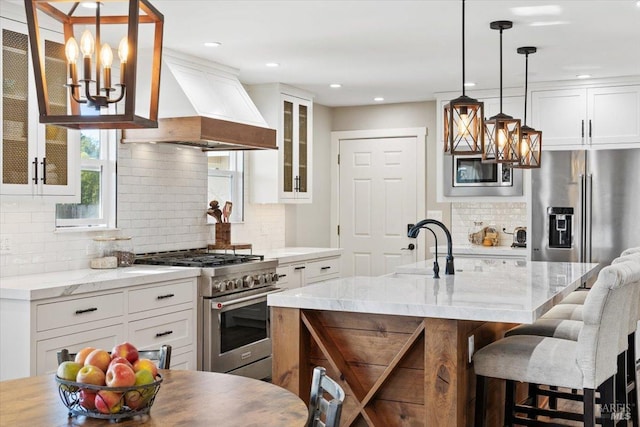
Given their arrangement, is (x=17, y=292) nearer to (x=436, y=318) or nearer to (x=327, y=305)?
(x=327, y=305)

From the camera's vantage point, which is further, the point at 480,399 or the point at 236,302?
the point at 236,302

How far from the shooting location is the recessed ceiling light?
418 cm

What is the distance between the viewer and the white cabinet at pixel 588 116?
6359 millimetres

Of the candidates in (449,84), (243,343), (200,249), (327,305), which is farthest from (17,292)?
(449,84)

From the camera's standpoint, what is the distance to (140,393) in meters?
1.89

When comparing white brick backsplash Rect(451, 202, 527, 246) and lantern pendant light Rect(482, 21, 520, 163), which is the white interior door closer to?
white brick backsplash Rect(451, 202, 527, 246)

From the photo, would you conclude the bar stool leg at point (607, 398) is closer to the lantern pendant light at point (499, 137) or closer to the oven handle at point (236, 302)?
the lantern pendant light at point (499, 137)

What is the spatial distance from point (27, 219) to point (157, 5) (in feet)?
5.05

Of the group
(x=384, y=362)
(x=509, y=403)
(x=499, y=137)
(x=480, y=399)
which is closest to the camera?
(x=480, y=399)

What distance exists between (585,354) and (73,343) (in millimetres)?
2640

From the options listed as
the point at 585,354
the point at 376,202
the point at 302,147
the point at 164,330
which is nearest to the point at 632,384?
the point at 585,354

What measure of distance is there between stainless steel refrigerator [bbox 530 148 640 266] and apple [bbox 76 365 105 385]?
208 inches

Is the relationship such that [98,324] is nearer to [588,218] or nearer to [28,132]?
[28,132]

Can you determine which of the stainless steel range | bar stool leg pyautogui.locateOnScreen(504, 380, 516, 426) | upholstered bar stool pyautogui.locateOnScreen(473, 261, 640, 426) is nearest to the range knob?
the stainless steel range
